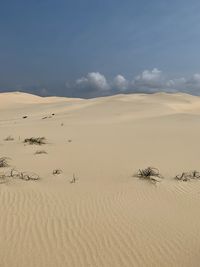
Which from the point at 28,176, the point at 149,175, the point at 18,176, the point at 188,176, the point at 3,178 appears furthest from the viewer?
the point at 188,176

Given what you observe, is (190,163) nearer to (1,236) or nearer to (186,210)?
(186,210)

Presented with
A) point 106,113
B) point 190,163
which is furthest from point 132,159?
point 106,113

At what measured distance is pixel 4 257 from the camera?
4.32 meters

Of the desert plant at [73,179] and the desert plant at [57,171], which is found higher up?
the desert plant at [57,171]

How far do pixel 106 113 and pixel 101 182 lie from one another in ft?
51.4

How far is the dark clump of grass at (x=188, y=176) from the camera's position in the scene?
24.4 feet

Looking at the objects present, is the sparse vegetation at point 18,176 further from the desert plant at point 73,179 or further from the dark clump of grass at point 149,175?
the dark clump of grass at point 149,175

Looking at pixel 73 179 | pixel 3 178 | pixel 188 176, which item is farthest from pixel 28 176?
pixel 188 176

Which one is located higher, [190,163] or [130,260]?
[190,163]

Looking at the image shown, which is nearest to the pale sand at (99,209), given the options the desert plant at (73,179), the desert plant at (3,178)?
the desert plant at (73,179)

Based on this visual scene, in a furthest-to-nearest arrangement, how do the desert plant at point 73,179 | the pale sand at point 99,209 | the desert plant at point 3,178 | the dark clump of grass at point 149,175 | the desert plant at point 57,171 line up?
the desert plant at point 57,171 < the dark clump of grass at point 149,175 < the desert plant at point 73,179 < the desert plant at point 3,178 < the pale sand at point 99,209

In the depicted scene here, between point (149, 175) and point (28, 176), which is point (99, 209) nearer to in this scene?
point (28, 176)

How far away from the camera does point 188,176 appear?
7.70 meters

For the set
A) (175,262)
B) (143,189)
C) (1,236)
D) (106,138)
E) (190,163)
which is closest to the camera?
(175,262)
